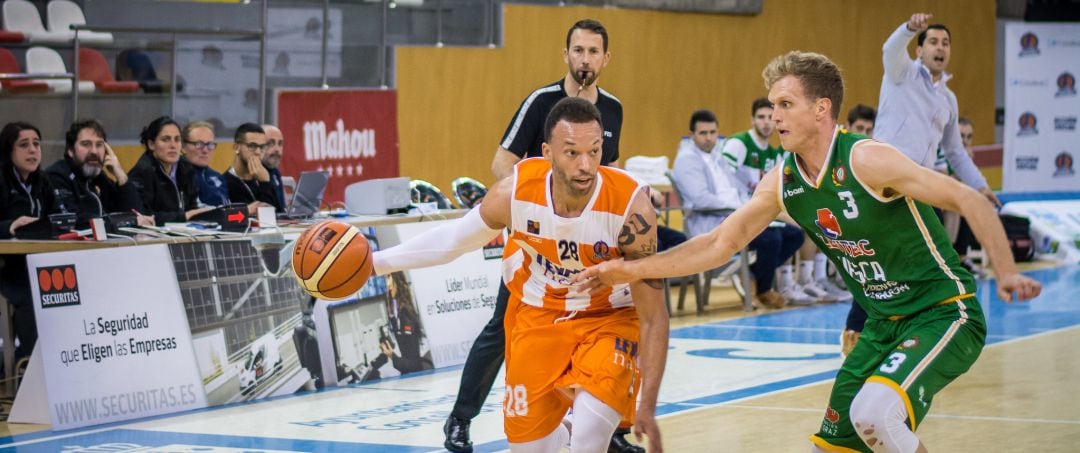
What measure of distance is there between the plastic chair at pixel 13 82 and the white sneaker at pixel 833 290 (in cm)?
751

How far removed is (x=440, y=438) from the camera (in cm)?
732

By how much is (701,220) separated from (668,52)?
6480 millimetres

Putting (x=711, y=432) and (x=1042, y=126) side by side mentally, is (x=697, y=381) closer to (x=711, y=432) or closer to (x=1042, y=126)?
(x=711, y=432)

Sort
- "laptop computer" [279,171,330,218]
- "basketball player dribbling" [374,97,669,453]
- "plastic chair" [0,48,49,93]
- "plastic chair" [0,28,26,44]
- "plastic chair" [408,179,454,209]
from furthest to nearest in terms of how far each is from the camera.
Result: "plastic chair" [0,28,26,44]
"plastic chair" [0,48,49,93]
"plastic chair" [408,179,454,209]
"laptop computer" [279,171,330,218]
"basketball player dribbling" [374,97,669,453]

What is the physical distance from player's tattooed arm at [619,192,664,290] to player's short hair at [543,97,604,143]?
0.37 m

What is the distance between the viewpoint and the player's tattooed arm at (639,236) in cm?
521

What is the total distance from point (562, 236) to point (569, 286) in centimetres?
23

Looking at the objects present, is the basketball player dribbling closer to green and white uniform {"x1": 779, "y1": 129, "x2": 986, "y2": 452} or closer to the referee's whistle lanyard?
green and white uniform {"x1": 779, "y1": 129, "x2": 986, "y2": 452}

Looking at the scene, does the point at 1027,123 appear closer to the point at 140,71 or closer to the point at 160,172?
the point at 140,71

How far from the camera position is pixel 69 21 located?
42.6 ft

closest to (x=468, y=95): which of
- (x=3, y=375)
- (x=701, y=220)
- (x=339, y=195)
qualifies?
(x=339, y=195)

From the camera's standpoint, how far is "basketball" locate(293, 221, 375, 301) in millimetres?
5480

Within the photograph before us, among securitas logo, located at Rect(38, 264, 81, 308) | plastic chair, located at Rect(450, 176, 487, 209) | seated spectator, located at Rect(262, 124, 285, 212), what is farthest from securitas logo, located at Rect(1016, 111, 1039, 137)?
securitas logo, located at Rect(38, 264, 81, 308)

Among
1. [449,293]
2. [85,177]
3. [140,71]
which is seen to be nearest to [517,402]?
[449,293]
